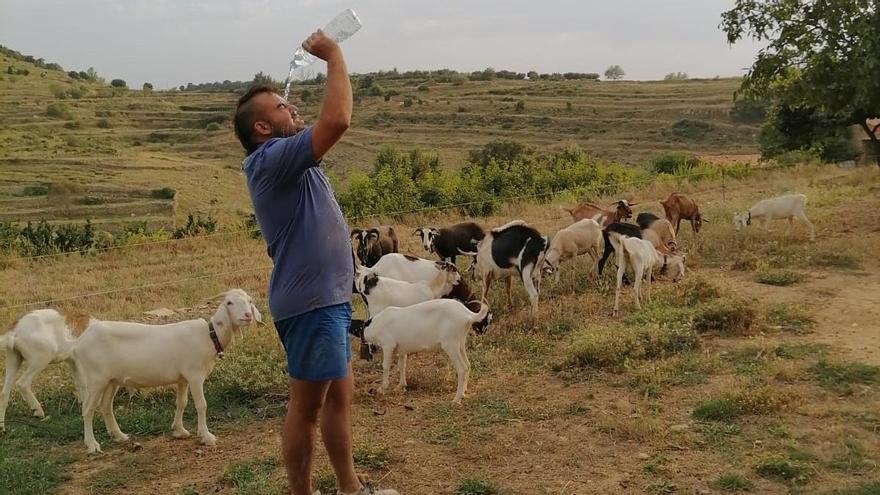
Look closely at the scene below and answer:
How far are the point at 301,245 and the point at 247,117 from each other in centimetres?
67

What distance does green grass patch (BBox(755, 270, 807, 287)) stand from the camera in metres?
9.65

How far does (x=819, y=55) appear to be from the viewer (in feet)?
40.1

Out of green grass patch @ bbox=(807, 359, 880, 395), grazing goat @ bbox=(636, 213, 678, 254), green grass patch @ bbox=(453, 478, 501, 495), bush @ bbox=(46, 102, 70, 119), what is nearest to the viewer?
green grass patch @ bbox=(453, 478, 501, 495)

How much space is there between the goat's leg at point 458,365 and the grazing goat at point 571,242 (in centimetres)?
359

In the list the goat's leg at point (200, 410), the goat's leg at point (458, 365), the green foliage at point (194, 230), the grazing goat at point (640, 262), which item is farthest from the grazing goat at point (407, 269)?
the green foliage at point (194, 230)

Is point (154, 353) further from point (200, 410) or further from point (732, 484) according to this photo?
point (732, 484)

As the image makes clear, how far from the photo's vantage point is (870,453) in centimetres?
490

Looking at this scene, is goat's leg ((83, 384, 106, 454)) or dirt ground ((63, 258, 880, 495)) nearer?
dirt ground ((63, 258, 880, 495))

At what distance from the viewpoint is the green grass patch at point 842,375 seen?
6137 mm

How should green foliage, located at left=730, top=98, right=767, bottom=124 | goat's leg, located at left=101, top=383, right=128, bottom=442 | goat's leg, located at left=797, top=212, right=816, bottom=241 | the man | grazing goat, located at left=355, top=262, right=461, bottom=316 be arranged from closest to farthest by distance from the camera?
the man
goat's leg, located at left=101, top=383, right=128, bottom=442
grazing goat, located at left=355, top=262, right=461, bottom=316
goat's leg, located at left=797, top=212, right=816, bottom=241
green foliage, located at left=730, top=98, right=767, bottom=124

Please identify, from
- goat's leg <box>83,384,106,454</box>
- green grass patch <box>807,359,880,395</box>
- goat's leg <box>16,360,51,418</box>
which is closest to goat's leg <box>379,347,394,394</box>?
goat's leg <box>83,384,106,454</box>

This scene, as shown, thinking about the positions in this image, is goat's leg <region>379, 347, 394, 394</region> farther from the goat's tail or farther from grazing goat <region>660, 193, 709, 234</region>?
grazing goat <region>660, 193, 709, 234</region>

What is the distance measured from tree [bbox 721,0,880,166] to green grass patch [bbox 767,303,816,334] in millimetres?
4736

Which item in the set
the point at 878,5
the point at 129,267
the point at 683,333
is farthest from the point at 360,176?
the point at 683,333
